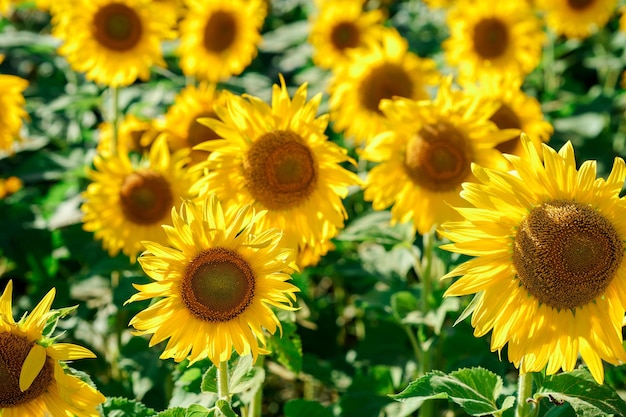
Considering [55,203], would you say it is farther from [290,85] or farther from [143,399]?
[290,85]

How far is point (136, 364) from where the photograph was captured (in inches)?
129

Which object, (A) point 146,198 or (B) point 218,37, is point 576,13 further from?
(A) point 146,198

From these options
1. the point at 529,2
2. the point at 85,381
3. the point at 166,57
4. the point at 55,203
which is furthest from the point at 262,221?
the point at 529,2

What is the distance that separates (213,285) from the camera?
2094 mm

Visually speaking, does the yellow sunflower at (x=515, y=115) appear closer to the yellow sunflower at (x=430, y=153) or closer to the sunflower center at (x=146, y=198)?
the yellow sunflower at (x=430, y=153)

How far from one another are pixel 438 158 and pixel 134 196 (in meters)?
1.35

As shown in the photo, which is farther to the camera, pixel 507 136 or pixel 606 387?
pixel 507 136

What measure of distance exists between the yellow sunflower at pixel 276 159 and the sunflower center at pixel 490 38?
2.24m

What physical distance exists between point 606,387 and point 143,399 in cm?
197

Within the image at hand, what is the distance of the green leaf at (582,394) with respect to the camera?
2062 mm

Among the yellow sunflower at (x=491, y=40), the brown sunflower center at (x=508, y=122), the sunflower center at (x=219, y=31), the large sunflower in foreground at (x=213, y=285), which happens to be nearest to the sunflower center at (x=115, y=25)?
the sunflower center at (x=219, y=31)

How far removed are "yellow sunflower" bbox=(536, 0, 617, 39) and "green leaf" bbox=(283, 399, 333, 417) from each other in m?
3.48

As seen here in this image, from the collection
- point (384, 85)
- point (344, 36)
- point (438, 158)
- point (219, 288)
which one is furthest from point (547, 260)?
point (344, 36)

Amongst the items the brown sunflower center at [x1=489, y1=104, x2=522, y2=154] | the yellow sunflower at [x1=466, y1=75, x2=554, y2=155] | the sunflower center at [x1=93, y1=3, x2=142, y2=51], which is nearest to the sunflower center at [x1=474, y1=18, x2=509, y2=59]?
the yellow sunflower at [x1=466, y1=75, x2=554, y2=155]
